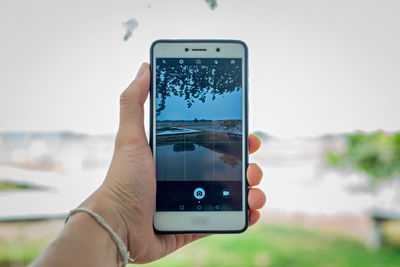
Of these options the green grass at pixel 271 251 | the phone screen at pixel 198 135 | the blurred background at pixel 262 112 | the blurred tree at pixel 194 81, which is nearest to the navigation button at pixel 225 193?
the phone screen at pixel 198 135

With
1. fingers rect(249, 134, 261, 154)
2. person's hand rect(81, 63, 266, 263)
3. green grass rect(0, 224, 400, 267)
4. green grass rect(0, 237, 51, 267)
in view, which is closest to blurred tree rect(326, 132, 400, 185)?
green grass rect(0, 224, 400, 267)

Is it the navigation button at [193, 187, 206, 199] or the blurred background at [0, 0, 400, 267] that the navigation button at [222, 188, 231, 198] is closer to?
the navigation button at [193, 187, 206, 199]

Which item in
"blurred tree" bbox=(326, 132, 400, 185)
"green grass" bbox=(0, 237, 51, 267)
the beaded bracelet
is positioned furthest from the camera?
"blurred tree" bbox=(326, 132, 400, 185)

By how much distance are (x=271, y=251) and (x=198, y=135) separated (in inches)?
49.9

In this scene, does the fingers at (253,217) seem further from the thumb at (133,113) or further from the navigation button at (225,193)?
the thumb at (133,113)

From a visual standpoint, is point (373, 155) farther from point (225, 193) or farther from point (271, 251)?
point (225, 193)

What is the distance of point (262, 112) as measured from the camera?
1225 millimetres

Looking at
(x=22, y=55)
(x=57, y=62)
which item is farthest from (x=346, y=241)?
(x=22, y=55)

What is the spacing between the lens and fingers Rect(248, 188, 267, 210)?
0.55 m

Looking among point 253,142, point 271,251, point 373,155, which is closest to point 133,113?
point 253,142

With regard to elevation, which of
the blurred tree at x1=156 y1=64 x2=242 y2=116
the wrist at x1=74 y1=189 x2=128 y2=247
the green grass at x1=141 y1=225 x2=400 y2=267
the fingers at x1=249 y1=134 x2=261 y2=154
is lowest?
the green grass at x1=141 y1=225 x2=400 y2=267

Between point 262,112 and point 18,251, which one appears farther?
point 18,251

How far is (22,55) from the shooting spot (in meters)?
1.15

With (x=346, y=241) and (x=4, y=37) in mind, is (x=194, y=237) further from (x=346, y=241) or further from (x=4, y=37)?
(x=346, y=241)
